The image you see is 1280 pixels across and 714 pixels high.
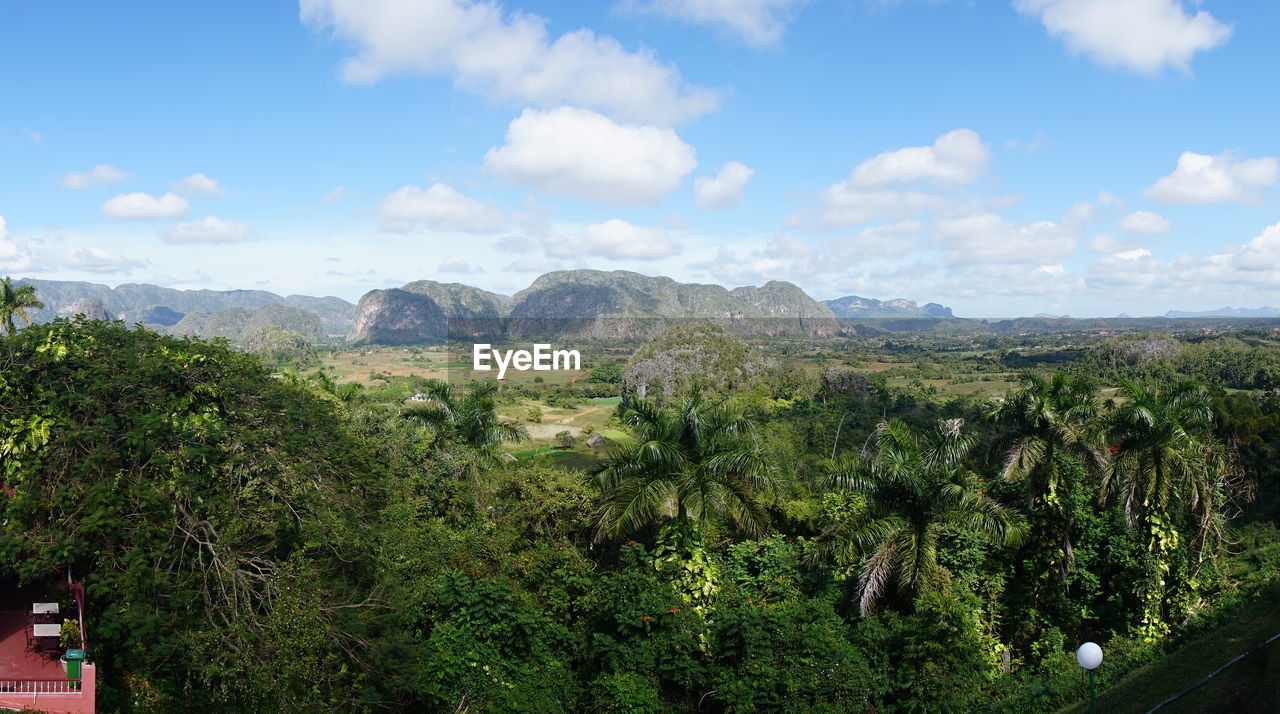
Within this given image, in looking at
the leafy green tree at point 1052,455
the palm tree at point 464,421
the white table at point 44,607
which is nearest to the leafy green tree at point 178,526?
the white table at point 44,607

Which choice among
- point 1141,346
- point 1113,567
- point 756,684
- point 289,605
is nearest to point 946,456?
point 1113,567

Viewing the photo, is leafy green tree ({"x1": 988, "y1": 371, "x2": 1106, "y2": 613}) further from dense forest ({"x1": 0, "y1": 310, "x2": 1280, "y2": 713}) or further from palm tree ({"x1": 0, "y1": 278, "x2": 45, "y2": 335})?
palm tree ({"x1": 0, "y1": 278, "x2": 45, "y2": 335})

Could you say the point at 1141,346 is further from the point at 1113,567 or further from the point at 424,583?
the point at 424,583

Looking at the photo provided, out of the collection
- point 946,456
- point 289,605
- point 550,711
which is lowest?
point 550,711

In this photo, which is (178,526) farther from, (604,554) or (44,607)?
(604,554)

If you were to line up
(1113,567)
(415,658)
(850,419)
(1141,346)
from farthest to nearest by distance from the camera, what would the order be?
(1141,346), (850,419), (1113,567), (415,658)

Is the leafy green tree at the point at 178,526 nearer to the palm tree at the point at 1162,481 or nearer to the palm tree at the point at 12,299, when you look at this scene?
the palm tree at the point at 1162,481
